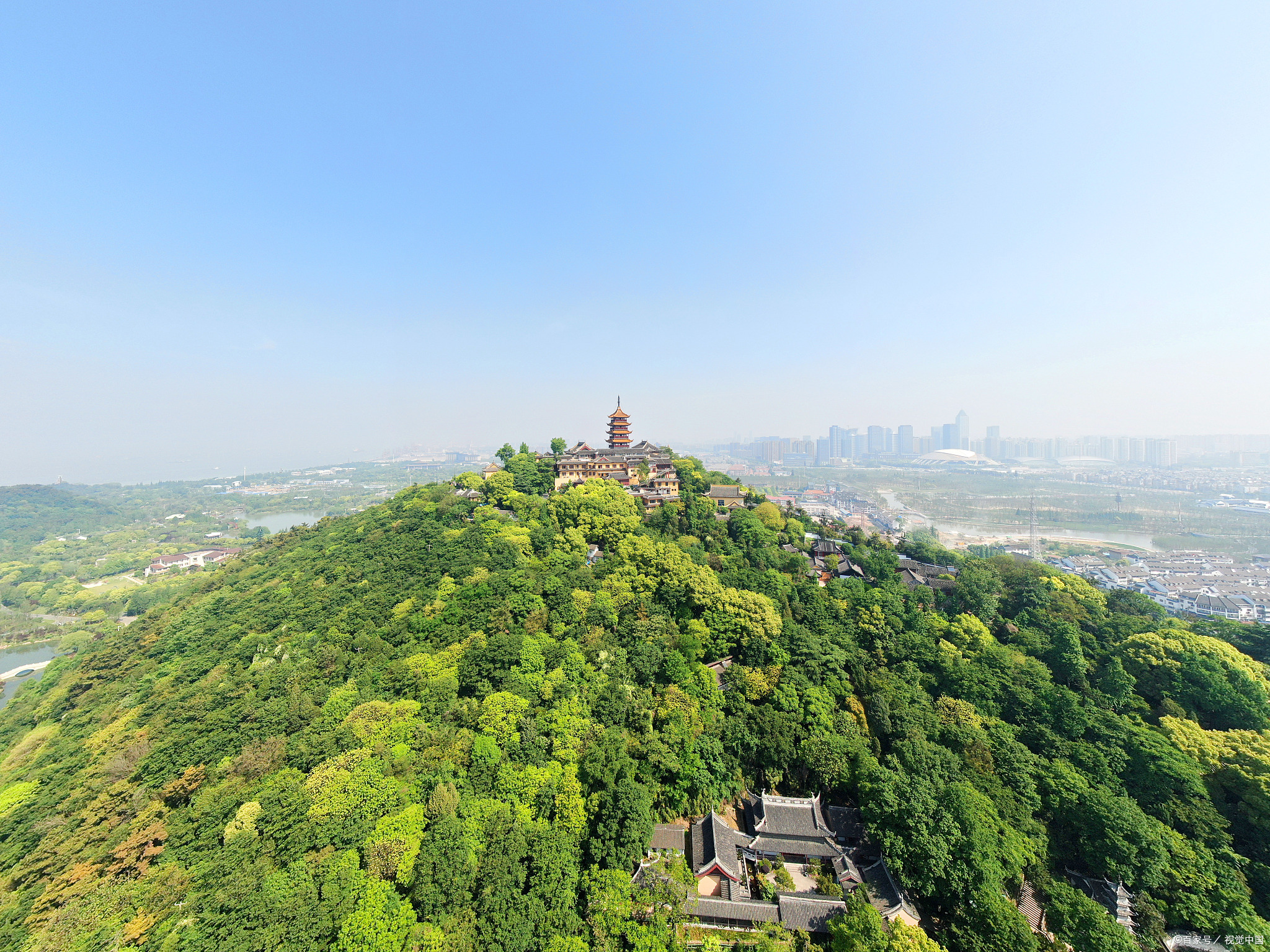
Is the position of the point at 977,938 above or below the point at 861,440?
below

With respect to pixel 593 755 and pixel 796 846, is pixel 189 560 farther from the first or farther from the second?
pixel 796 846

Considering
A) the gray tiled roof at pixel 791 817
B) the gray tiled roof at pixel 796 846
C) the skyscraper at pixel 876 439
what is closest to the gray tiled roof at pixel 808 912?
the gray tiled roof at pixel 796 846

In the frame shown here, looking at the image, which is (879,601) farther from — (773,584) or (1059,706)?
(1059,706)

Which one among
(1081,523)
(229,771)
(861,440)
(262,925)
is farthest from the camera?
(861,440)

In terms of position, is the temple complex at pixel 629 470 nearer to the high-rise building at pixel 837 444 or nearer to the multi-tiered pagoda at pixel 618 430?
the multi-tiered pagoda at pixel 618 430

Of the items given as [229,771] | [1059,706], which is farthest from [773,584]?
[229,771]
